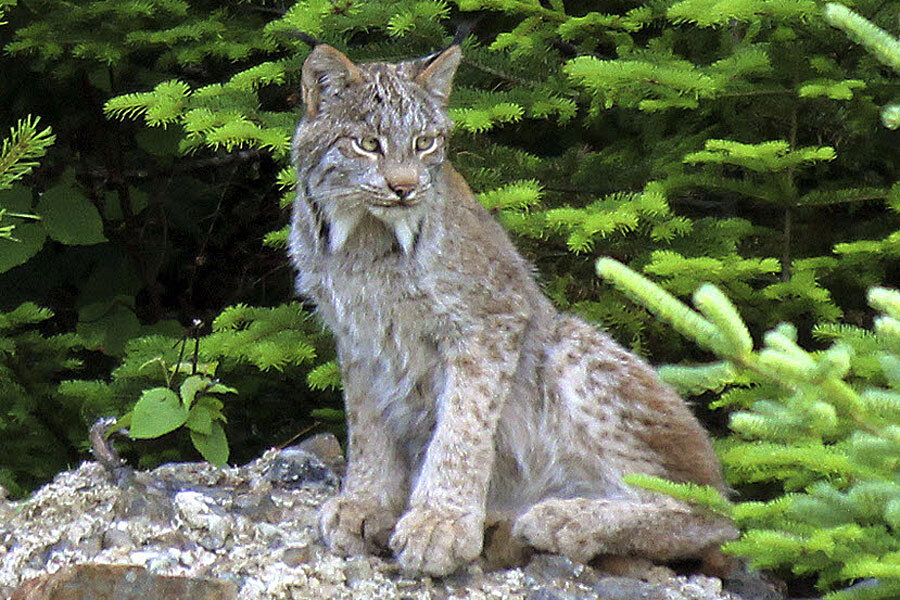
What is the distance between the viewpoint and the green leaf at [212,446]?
15.0ft

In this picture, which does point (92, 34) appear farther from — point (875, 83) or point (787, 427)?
point (787, 427)

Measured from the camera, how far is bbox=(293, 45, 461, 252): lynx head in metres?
3.79

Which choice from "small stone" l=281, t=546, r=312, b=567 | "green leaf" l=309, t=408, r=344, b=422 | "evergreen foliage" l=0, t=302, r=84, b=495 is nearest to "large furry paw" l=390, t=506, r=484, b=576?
"small stone" l=281, t=546, r=312, b=567

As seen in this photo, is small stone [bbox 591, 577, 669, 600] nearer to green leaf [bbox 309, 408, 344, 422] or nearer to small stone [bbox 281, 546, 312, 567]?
small stone [bbox 281, 546, 312, 567]

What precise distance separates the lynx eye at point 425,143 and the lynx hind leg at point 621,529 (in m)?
1.07

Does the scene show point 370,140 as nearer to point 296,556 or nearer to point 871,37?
point 296,556

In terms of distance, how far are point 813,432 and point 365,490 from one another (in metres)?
2.02

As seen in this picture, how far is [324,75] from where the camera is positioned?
397cm

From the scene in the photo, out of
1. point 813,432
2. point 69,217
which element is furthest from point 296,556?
point 69,217

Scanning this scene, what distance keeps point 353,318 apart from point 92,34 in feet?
7.20

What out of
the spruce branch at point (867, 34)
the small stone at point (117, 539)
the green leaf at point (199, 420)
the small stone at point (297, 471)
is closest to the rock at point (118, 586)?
the small stone at point (117, 539)

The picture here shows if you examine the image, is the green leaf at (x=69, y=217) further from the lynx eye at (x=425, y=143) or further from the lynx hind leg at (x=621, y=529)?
the lynx hind leg at (x=621, y=529)

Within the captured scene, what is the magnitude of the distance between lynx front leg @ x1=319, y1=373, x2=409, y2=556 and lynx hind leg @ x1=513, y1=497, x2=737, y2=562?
1.35 ft

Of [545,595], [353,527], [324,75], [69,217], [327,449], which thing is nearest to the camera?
[545,595]
